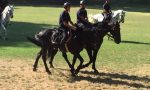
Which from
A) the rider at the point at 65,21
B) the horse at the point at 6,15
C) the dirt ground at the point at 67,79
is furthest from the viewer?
the horse at the point at 6,15

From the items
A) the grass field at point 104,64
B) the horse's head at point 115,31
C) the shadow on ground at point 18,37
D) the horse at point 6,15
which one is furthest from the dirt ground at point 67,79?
the horse at point 6,15

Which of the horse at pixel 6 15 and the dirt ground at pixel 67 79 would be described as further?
the horse at pixel 6 15

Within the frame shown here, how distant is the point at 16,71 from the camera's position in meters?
16.2

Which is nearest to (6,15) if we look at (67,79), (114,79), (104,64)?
(104,64)

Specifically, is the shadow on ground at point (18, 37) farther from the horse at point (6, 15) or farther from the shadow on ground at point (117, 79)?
the shadow on ground at point (117, 79)

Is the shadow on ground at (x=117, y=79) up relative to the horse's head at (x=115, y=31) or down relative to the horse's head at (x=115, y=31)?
down

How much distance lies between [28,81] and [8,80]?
649mm

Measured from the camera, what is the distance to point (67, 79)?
15.0m

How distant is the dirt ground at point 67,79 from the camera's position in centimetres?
1377

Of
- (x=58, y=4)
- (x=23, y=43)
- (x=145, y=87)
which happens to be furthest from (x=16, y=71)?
(x=58, y=4)

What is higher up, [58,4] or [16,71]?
[16,71]

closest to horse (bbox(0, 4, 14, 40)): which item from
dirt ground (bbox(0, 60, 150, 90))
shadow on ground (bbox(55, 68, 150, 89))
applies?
dirt ground (bbox(0, 60, 150, 90))

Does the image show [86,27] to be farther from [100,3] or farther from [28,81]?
[100,3]

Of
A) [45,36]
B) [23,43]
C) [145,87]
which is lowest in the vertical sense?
[23,43]
